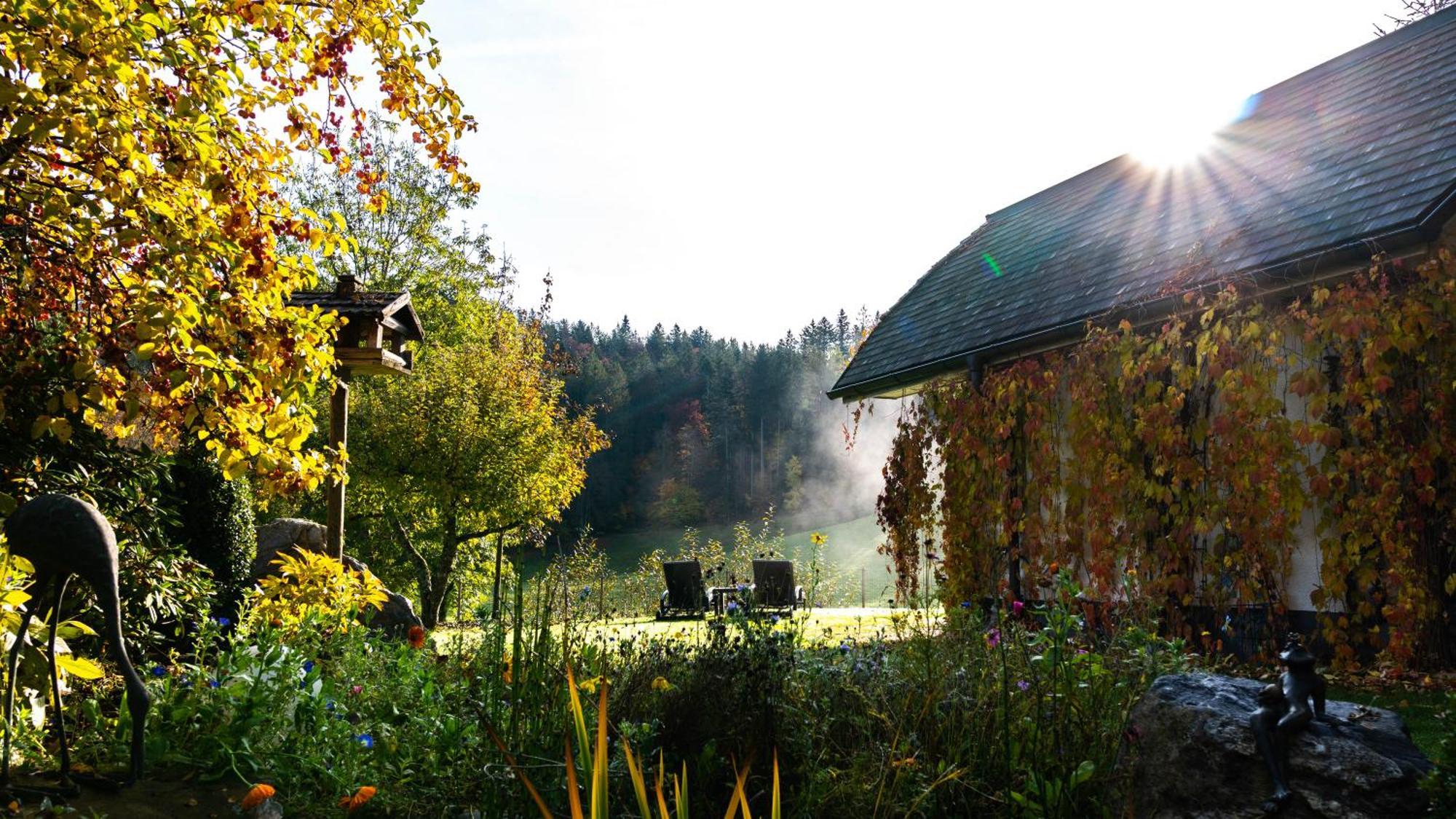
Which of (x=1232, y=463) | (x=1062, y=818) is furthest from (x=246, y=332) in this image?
(x=1232, y=463)

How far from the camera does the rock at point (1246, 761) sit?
7.36ft

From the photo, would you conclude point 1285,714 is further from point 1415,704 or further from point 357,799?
point 1415,704

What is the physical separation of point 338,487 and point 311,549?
35.5 inches

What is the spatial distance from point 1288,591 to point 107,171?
21.5 feet

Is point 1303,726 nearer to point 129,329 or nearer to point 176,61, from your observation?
point 176,61

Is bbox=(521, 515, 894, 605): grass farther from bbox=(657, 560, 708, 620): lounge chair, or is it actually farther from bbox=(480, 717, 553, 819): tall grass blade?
bbox=(480, 717, 553, 819): tall grass blade

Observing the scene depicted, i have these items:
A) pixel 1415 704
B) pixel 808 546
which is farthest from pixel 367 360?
pixel 808 546

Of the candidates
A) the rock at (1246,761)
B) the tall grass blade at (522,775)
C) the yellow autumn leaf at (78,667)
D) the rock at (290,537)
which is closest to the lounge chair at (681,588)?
the rock at (290,537)

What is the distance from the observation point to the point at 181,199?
10.9 ft

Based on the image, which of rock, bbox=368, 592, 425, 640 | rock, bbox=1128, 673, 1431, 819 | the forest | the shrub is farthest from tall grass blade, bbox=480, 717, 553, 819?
the forest

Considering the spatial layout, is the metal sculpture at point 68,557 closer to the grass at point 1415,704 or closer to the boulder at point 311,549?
the grass at point 1415,704

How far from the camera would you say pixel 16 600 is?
2977mm

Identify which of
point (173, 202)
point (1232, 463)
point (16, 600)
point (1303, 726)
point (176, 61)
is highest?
point (176, 61)

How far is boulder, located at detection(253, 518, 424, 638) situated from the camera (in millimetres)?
7840
